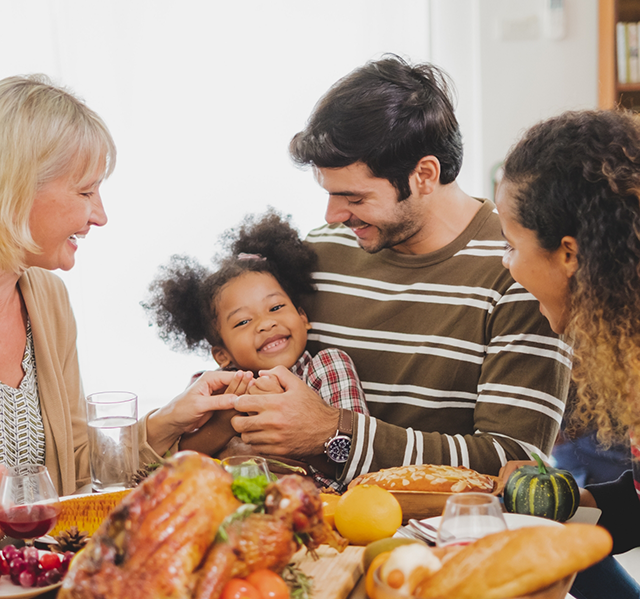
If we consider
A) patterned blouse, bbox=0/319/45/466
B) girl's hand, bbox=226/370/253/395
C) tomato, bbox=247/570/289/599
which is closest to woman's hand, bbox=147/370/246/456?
girl's hand, bbox=226/370/253/395

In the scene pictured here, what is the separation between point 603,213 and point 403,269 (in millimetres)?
779

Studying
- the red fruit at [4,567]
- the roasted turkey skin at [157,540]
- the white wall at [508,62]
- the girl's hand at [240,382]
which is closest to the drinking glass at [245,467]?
the roasted turkey skin at [157,540]

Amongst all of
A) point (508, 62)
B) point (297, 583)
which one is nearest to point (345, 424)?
point (297, 583)

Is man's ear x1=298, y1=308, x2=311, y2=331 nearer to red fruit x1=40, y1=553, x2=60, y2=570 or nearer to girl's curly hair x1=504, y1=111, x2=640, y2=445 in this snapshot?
girl's curly hair x1=504, y1=111, x2=640, y2=445

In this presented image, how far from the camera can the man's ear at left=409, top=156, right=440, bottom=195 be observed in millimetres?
1843

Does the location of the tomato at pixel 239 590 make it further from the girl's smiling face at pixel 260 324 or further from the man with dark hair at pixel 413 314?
the girl's smiling face at pixel 260 324

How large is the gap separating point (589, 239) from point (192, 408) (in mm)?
962

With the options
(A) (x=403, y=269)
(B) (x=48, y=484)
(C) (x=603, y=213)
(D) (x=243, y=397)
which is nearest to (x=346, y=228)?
(A) (x=403, y=269)

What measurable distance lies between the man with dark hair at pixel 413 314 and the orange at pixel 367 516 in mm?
498

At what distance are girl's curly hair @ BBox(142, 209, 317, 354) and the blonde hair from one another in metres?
0.52

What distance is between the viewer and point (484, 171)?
382cm

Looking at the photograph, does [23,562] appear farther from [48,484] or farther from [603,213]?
[603,213]

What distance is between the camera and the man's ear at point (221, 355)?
6.80 feet

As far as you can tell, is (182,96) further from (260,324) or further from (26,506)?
(26,506)
